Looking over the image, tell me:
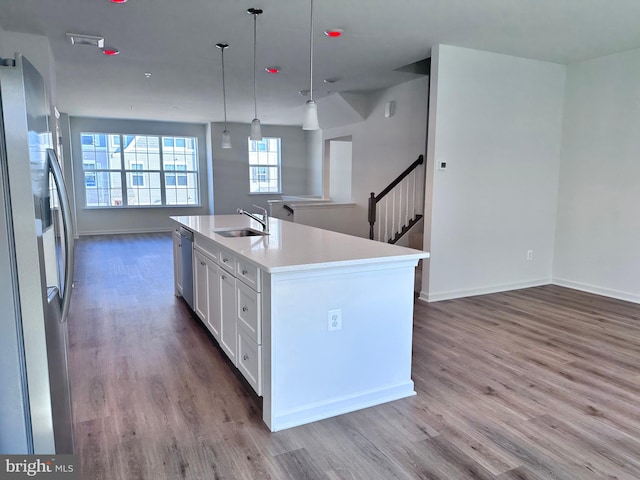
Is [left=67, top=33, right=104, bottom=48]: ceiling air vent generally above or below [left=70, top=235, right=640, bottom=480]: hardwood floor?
above

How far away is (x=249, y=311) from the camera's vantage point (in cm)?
235

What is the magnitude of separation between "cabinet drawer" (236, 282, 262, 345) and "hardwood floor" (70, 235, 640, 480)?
43 cm

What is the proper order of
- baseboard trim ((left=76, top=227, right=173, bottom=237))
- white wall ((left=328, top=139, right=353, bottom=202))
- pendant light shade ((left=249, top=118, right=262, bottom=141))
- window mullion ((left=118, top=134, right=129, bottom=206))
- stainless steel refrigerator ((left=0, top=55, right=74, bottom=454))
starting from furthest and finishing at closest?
window mullion ((left=118, top=134, right=129, bottom=206)) → baseboard trim ((left=76, top=227, right=173, bottom=237)) → white wall ((left=328, top=139, right=353, bottom=202)) → pendant light shade ((left=249, top=118, right=262, bottom=141)) → stainless steel refrigerator ((left=0, top=55, right=74, bottom=454))

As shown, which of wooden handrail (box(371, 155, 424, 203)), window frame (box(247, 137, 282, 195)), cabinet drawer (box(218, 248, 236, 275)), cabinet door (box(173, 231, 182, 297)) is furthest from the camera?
window frame (box(247, 137, 282, 195))

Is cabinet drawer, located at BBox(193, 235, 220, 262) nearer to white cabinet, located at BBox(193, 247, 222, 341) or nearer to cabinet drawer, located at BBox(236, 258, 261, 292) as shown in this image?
white cabinet, located at BBox(193, 247, 222, 341)

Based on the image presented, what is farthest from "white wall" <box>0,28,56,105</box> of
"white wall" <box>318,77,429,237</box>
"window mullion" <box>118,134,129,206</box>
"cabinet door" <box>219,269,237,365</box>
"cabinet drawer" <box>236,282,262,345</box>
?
"window mullion" <box>118,134,129,206</box>

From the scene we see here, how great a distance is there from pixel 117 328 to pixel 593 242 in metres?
5.01

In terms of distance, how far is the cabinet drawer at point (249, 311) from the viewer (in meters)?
2.23

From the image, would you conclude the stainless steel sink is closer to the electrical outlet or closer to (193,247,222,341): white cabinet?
(193,247,222,341): white cabinet

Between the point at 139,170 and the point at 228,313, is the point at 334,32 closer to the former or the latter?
the point at 228,313

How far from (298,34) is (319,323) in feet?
9.41

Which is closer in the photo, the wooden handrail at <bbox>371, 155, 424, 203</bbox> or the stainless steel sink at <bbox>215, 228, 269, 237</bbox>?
the stainless steel sink at <bbox>215, 228, 269, 237</bbox>

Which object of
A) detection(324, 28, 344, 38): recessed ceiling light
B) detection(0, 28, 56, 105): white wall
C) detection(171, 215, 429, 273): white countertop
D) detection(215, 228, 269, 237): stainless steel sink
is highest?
detection(324, 28, 344, 38): recessed ceiling light

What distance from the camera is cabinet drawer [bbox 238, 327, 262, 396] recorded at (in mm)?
2273
